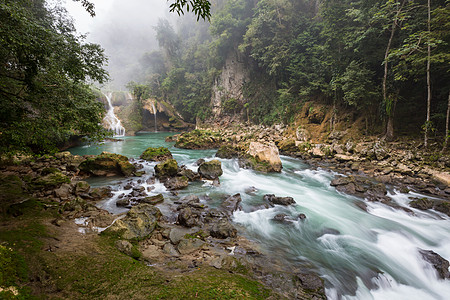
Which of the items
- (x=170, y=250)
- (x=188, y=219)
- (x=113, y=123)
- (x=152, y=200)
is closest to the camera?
(x=170, y=250)

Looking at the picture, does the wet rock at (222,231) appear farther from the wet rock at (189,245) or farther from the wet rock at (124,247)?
the wet rock at (124,247)

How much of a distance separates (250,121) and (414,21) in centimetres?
1648

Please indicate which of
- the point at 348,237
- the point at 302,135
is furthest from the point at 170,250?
the point at 302,135

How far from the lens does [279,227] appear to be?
5.50 metres

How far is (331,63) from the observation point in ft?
48.7

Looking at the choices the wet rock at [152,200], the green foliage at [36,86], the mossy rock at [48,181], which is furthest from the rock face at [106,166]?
the green foliage at [36,86]

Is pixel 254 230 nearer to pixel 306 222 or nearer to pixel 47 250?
pixel 306 222

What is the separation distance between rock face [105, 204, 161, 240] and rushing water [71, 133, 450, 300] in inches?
40.4

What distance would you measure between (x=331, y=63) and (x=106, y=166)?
59.1ft

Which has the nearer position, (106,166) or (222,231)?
(222,231)

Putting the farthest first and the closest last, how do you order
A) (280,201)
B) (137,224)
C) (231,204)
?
1. (280,201)
2. (231,204)
3. (137,224)

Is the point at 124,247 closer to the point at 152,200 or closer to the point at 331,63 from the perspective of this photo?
the point at 152,200

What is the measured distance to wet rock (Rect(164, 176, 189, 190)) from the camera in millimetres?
7930

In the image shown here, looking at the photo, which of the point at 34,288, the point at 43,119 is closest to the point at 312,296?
the point at 34,288
